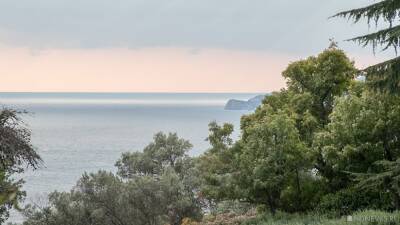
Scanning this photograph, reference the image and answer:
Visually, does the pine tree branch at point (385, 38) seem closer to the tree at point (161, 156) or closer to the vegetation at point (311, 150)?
the vegetation at point (311, 150)

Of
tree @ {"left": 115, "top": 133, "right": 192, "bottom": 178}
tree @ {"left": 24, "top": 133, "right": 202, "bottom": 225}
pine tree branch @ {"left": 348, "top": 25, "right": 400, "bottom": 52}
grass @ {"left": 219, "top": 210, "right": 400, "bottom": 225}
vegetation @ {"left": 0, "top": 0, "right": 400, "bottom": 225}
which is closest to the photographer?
pine tree branch @ {"left": 348, "top": 25, "right": 400, "bottom": 52}

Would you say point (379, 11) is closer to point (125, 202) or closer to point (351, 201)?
point (351, 201)

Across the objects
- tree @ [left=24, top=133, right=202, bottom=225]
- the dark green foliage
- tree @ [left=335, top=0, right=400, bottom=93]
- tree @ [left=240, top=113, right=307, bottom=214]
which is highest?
tree @ [left=335, top=0, right=400, bottom=93]

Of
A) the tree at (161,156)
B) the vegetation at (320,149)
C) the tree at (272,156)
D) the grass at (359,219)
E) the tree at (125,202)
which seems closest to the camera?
the grass at (359,219)

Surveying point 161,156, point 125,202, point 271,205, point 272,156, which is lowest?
point 125,202

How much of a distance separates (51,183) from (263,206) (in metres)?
57.8

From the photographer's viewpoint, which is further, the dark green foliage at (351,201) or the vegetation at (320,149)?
the dark green foliage at (351,201)

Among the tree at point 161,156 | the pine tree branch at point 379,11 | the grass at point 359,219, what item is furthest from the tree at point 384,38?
the tree at point 161,156

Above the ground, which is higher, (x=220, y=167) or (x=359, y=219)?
(x=220, y=167)

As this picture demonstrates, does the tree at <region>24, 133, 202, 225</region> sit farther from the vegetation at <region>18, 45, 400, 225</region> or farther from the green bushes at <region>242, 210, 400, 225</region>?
the green bushes at <region>242, 210, 400, 225</region>

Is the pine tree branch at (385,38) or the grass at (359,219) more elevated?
the pine tree branch at (385,38)

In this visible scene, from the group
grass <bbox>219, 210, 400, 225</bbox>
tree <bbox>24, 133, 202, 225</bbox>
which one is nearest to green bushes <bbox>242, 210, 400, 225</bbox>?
grass <bbox>219, 210, 400, 225</bbox>

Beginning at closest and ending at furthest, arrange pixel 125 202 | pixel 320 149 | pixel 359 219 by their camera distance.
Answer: pixel 359 219
pixel 320 149
pixel 125 202

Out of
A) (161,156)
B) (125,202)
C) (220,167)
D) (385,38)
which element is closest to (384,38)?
(385,38)
